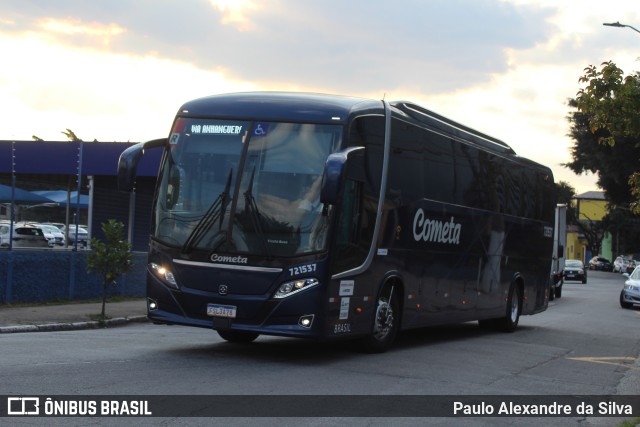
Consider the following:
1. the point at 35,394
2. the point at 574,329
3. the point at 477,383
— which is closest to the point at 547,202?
the point at 574,329

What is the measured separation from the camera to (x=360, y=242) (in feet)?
40.8

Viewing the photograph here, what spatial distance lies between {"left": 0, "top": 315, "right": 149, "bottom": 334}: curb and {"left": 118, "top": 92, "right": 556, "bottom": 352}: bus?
13.0 feet

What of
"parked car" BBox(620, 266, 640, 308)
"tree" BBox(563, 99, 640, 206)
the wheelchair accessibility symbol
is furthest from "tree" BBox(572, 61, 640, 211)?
"tree" BBox(563, 99, 640, 206)

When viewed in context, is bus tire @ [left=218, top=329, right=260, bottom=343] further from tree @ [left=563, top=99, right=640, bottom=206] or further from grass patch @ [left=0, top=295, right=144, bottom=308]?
tree @ [left=563, top=99, right=640, bottom=206]

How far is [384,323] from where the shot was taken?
13383mm

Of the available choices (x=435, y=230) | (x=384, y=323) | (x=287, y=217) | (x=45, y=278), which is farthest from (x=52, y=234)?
(x=287, y=217)

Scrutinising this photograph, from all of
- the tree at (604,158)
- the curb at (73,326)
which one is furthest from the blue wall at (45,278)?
the tree at (604,158)

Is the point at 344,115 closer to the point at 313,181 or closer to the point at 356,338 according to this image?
the point at 313,181

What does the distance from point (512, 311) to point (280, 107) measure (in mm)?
9753

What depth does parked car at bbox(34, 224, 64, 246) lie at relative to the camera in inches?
886

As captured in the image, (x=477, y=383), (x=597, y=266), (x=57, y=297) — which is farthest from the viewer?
(x=597, y=266)

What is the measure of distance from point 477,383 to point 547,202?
11.9 metres

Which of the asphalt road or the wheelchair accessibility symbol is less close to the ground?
the wheelchair accessibility symbol
